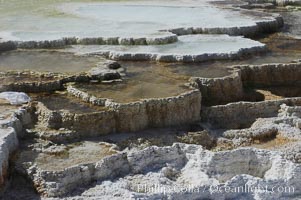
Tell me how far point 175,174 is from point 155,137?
169 centimetres

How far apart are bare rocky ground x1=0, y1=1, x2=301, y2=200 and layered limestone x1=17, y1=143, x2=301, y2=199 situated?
18 mm

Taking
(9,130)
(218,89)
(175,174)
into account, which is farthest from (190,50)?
(9,130)

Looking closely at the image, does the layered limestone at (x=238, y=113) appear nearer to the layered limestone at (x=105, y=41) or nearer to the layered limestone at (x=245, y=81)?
the layered limestone at (x=245, y=81)

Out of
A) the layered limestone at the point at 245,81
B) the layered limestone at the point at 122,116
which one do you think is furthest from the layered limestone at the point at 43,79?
the layered limestone at the point at 245,81

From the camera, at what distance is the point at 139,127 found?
1181 centimetres

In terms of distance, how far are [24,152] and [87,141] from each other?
134 centimetres

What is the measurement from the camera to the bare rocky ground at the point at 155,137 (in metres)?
9.34

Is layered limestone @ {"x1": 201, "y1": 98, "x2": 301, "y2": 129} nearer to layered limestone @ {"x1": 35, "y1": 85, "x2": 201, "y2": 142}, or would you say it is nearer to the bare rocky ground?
the bare rocky ground

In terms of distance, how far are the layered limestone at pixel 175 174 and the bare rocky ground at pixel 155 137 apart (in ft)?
0.06

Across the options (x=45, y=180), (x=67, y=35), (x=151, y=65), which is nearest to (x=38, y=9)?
(x=67, y=35)

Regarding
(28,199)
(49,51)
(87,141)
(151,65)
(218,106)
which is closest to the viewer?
(28,199)

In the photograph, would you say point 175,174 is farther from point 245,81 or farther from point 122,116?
point 245,81

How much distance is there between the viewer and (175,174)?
9.89 metres

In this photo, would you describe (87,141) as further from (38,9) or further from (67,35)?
(38,9)
